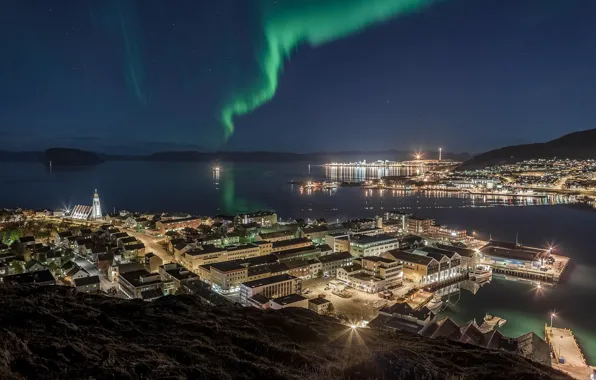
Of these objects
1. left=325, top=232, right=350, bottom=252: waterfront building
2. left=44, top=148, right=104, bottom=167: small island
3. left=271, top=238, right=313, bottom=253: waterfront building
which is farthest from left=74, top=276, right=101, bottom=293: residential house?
left=44, top=148, right=104, bottom=167: small island

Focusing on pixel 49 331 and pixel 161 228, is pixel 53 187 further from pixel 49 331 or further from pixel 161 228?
pixel 49 331

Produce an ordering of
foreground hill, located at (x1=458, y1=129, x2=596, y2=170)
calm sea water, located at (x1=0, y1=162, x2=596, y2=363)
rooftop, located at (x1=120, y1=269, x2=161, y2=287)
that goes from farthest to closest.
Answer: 1. foreground hill, located at (x1=458, y1=129, x2=596, y2=170)
2. calm sea water, located at (x1=0, y1=162, x2=596, y2=363)
3. rooftop, located at (x1=120, y1=269, x2=161, y2=287)

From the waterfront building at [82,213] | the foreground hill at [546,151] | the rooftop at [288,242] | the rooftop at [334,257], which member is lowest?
the rooftop at [334,257]

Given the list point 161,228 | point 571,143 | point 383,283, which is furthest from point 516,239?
point 571,143

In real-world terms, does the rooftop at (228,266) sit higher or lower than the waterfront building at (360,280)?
higher

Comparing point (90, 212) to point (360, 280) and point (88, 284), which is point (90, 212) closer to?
point (88, 284)

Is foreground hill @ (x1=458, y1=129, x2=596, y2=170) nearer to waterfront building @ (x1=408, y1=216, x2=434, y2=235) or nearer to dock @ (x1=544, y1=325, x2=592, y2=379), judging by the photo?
waterfront building @ (x1=408, y1=216, x2=434, y2=235)

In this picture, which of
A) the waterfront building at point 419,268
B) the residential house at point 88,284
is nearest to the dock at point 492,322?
the waterfront building at point 419,268

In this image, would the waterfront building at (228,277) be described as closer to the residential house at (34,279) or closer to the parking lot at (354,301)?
the parking lot at (354,301)
